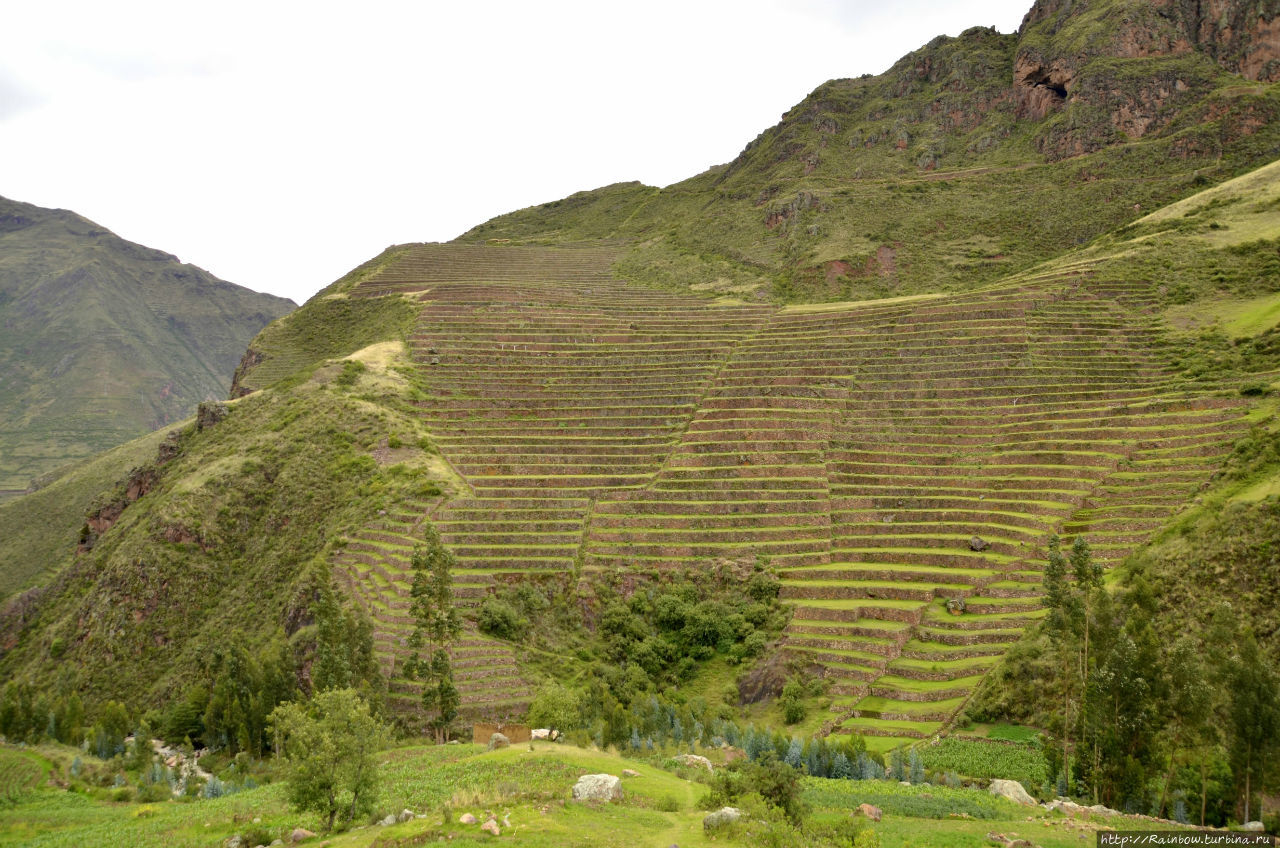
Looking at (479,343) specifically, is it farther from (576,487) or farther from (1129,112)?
(1129,112)

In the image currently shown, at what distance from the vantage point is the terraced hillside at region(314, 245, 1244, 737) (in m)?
31.1

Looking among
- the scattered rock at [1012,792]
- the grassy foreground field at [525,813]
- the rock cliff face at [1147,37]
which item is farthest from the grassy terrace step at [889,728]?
the rock cliff face at [1147,37]

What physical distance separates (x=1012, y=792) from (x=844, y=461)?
2676 cm

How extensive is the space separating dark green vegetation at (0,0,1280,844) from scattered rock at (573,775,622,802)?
87 cm

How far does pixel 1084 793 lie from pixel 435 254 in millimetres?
100694

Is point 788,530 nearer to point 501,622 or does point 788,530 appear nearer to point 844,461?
point 844,461

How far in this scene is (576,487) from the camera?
43500 mm

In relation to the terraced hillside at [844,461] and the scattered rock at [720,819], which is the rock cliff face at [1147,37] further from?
the scattered rock at [720,819]

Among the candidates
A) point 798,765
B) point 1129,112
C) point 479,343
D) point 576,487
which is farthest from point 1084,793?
point 1129,112

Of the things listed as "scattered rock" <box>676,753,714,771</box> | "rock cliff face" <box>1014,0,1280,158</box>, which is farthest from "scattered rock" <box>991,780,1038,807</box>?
"rock cliff face" <box>1014,0,1280,158</box>

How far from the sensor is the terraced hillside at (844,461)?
102ft

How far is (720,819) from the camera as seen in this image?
12.7 m

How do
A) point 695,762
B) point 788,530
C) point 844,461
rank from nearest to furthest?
point 695,762
point 788,530
point 844,461

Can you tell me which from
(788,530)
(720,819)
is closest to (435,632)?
(720,819)
